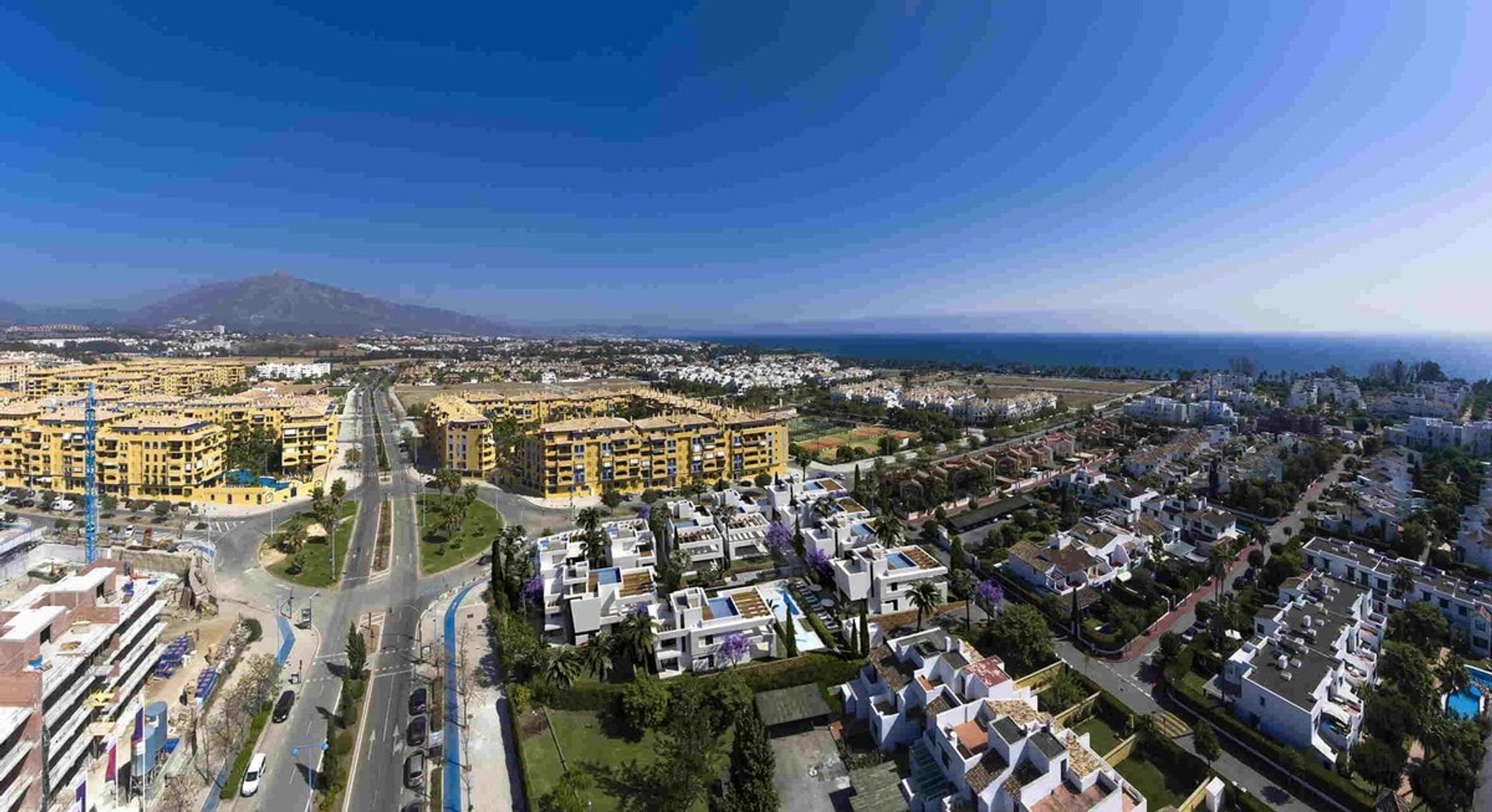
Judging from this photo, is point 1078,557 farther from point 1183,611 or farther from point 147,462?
point 147,462

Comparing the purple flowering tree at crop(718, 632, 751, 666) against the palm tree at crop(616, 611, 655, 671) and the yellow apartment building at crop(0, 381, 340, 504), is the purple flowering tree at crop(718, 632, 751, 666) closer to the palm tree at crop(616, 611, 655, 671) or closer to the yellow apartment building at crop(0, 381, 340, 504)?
the palm tree at crop(616, 611, 655, 671)

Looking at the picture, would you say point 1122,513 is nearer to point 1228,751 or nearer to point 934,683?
point 1228,751

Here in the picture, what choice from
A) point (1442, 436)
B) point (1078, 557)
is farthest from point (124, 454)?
point (1442, 436)

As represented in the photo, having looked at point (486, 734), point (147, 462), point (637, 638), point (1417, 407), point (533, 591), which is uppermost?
point (1417, 407)

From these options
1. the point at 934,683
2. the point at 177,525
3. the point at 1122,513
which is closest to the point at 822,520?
the point at 934,683

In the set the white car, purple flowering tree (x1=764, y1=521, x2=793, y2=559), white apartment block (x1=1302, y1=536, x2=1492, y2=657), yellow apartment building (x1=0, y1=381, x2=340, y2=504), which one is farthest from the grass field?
the white car

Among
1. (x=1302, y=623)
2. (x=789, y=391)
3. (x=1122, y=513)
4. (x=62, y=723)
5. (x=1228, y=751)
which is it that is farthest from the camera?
(x=789, y=391)

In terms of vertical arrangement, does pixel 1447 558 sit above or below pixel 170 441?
below
